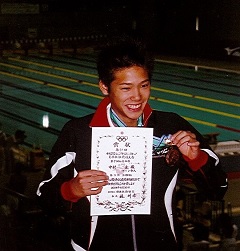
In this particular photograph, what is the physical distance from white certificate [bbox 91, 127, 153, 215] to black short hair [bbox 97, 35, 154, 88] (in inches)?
4.4

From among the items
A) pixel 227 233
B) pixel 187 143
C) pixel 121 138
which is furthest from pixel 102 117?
pixel 227 233

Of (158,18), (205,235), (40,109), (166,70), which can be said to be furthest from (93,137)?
(166,70)

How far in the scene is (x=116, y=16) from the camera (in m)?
3.63

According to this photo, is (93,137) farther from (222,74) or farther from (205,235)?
(222,74)

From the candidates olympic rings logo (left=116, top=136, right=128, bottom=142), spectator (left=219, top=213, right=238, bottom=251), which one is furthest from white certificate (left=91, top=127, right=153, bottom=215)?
spectator (left=219, top=213, right=238, bottom=251)

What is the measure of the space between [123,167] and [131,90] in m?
0.17

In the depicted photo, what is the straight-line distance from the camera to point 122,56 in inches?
47.8

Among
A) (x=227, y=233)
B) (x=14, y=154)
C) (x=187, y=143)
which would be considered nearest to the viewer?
(x=187, y=143)

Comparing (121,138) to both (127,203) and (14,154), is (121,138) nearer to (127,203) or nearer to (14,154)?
(127,203)

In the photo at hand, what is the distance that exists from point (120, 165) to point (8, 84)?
210 inches

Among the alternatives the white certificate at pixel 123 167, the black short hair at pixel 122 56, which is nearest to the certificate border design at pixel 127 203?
the white certificate at pixel 123 167

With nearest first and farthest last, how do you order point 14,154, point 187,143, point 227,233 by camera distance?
point 187,143 < point 227,233 < point 14,154

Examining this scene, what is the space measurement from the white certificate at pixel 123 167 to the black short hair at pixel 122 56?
0.11 meters

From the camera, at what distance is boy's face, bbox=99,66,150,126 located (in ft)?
3.97
